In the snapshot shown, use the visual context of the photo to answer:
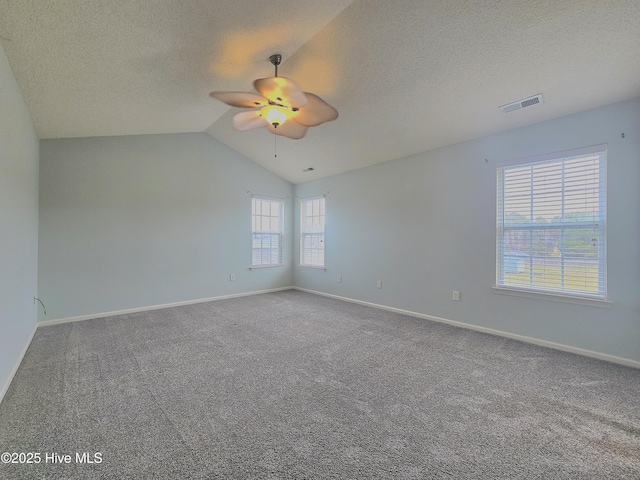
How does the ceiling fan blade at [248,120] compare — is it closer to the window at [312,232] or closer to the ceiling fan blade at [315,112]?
the ceiling fan blade at [315,112]

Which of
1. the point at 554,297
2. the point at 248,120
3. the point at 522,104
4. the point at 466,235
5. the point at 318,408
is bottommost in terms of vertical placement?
the point at 318,408

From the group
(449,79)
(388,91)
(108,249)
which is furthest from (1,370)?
(449,79)

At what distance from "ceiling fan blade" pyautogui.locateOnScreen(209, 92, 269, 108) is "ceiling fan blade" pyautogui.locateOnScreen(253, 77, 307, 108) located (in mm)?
142

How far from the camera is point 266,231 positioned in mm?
A: 5973

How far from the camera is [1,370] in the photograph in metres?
2.08

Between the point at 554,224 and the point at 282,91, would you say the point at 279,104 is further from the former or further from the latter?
the point at 554,224

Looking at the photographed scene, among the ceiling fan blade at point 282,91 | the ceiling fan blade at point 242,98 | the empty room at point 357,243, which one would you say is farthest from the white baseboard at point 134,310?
the ceiling fan blade at point 282,91

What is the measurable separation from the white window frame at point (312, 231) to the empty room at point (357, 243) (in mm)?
1127

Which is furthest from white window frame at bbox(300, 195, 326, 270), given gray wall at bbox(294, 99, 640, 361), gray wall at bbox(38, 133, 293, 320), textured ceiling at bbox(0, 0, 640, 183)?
textured ceiling at bbox(0, 0, 640, 183)

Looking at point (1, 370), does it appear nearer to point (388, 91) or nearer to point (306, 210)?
point (388, 91)

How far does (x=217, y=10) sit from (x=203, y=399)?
109 inches

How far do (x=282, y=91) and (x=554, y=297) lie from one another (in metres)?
3.37

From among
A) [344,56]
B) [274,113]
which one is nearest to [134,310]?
[274,113]

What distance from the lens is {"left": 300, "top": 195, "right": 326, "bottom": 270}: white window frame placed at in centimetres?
580
